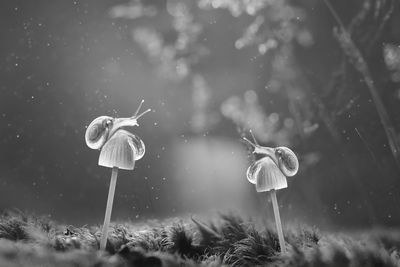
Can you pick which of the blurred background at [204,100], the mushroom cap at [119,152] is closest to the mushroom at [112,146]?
the mushroom cap at [119,152]

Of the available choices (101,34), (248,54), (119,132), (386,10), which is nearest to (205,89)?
(248,54)

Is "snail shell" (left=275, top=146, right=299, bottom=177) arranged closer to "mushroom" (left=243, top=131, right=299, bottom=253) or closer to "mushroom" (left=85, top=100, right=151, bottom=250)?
"mushroom" (left=243, top=131, right=299, bottom=253)

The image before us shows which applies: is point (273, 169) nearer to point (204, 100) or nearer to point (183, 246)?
point (183, 246)

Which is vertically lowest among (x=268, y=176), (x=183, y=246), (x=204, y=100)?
(x=183, y=246)

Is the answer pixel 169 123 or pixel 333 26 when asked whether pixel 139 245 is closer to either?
pixel 169 123

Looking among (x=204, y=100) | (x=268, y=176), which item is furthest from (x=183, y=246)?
(x=204, y=100)
